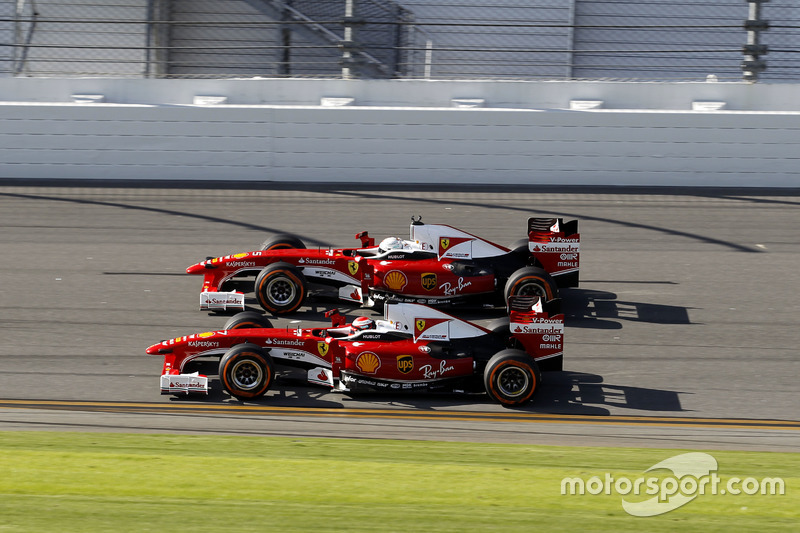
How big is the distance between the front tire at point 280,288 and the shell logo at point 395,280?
0.76 m

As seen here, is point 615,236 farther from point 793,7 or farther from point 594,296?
point 793,7

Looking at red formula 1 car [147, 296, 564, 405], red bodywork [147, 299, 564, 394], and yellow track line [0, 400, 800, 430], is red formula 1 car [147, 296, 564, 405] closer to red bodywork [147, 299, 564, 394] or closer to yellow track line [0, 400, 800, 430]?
red bodywork [147, 299, 564, 394]

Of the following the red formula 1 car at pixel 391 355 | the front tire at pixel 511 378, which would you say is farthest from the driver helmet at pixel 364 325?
the front tire at pixel 511 378

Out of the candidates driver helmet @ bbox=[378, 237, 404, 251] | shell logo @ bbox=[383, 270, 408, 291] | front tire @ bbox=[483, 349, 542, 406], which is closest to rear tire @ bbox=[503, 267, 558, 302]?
shell logo @ bbox=[383, 270, 408, 291]

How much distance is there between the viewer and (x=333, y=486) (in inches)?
229

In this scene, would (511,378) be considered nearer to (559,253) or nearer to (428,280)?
(428,280)

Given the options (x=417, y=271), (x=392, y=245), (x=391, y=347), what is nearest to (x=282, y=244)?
(x=392, y=245)

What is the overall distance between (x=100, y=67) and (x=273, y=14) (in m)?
3.06

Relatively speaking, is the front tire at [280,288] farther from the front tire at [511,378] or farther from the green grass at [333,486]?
the green grass at [333,486]

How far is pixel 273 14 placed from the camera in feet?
58.3

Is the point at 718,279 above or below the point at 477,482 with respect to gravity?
above

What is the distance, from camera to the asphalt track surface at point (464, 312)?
7.41 m

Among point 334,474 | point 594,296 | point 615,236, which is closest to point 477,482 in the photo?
point 334,474

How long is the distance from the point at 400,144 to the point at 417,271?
4748 mm
